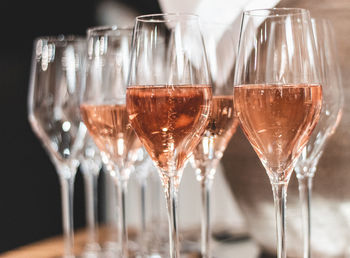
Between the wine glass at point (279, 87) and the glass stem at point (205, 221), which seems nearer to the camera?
the wine glass at point (279, 87)

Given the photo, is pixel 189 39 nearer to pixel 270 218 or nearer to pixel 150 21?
pixel 150 21

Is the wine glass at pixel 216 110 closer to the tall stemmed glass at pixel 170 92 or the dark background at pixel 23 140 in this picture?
the tall stemmed glass at pixel 170 92

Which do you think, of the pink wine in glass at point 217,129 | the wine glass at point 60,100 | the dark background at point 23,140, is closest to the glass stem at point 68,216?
the wine glass at point 60,100

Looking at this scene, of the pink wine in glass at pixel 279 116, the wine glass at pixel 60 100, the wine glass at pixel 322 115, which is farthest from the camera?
the wine glass at pixel 60 100

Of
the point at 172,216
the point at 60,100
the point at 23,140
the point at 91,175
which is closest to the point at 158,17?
→ the point at 172,216

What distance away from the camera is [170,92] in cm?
58

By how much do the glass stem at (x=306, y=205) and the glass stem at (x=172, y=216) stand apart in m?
0.18

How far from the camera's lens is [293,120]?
555 mm

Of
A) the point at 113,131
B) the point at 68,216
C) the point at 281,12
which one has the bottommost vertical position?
the point at 68,216

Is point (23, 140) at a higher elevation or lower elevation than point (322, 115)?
lower

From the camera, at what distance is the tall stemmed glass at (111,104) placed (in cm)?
72

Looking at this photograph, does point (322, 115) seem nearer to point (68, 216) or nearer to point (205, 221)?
point (205, 221)

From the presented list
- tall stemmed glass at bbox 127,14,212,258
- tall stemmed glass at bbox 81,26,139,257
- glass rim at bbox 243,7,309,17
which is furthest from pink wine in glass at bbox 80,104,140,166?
glass rim at bbox 243,7,309,17

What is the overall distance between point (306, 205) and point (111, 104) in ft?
0.90
